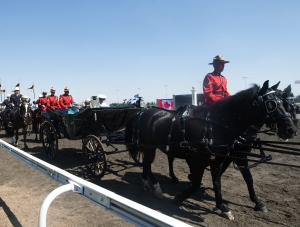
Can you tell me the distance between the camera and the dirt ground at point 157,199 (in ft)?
13.3

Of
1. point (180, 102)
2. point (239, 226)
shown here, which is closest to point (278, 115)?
point (239, 226)

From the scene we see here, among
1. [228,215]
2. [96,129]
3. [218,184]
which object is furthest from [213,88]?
[96,129]

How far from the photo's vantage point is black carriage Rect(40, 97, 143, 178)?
631 centimetres

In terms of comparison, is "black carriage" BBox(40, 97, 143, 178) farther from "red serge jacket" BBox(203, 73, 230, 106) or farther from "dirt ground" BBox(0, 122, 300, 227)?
"red serge jacket" BBox(203, 73, 230, 106)

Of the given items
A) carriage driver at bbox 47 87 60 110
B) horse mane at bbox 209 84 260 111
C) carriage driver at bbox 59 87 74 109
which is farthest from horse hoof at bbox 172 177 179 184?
carriage driver at bbox 47 87 60 110

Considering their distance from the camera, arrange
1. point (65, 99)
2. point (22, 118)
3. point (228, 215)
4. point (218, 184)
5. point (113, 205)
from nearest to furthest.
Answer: point (113, 205) → point (228, 215) → point (218, 184) → point (65, 99) → point (22, 118)

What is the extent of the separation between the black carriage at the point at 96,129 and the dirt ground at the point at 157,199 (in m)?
0.43

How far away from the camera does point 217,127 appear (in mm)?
4266

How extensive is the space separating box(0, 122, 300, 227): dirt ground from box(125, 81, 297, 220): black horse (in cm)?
29

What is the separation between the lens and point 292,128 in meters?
3.54

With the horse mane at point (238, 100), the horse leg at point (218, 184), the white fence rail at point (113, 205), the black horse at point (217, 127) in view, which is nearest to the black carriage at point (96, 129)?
the black horse at point (217, 127)

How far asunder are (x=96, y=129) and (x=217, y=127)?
12.4ft

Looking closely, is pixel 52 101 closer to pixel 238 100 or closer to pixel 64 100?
pixel 64 100

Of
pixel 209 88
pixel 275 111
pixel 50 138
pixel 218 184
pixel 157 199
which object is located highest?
pixel 209 88
